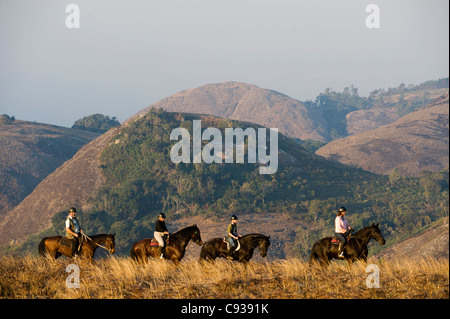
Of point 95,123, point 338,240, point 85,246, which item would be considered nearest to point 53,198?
point 85,246

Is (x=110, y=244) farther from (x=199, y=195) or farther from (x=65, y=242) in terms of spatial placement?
(x=199, y=195)

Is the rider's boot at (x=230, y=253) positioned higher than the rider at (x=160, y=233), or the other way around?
the rider at (x=160, y=233)

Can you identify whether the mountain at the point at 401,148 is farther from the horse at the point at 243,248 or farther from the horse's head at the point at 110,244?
the horse's head at the point at 110,244

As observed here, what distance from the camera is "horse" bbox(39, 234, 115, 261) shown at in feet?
79.5

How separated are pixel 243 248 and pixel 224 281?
300 cm

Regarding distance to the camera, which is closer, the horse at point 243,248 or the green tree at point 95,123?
the horse at point 243,248

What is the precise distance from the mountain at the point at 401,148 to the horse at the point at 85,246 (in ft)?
337

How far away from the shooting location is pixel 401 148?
13388 cm

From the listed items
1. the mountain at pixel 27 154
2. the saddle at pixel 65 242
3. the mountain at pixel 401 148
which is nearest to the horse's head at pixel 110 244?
the saddle at pixel 65 242

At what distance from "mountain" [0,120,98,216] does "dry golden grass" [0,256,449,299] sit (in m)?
69.7

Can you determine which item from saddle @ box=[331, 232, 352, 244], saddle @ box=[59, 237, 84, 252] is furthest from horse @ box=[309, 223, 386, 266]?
saddle @ box=[59, 237, 84, 252]

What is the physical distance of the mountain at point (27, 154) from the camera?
9388 centimetres

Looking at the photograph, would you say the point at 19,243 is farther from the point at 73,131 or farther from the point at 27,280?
the point at 73,131

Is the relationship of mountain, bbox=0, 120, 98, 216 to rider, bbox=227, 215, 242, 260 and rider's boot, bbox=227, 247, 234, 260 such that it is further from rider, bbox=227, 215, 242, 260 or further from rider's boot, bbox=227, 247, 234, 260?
rider, bbox=227, 215, 242, 260
